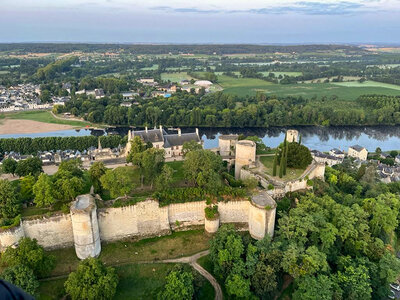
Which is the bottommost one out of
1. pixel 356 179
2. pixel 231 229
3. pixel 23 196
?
pixel 356 179

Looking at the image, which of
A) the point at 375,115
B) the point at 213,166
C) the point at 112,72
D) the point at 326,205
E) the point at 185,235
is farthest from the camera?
the point at 112,72

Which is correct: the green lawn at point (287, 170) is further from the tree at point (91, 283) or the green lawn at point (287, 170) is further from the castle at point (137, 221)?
the tree at point (91, 283)

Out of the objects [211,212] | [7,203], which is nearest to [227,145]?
[211,212]

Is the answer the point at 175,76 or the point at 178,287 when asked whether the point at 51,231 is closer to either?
the point at 178,287

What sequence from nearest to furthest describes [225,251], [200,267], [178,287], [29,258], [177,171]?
[178,287] → [29,258] → [225,251] → [200,267] → [177,171]

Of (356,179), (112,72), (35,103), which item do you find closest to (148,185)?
(356,179)

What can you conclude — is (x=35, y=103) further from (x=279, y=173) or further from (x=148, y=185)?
(x=279, y=173)
